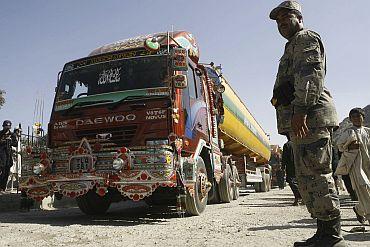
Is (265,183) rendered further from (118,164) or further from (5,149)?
(118,164)

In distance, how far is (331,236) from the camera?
275cm

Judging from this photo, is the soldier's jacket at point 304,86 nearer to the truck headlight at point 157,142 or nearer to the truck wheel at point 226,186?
the truck headlight at point 157,142

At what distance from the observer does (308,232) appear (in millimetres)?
4062

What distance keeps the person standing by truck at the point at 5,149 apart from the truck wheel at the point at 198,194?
4850 mm

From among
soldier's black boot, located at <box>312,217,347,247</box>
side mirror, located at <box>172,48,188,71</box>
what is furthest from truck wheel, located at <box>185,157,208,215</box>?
soldier's black boot, located at <box>312,217,347,247</box>

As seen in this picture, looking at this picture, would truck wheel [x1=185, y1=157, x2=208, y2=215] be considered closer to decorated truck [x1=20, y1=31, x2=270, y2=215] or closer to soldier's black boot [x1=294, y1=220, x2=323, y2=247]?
decorated truck [x1=20, y1=31, x2=270, y2=215]

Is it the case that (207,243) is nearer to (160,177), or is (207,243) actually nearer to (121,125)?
(160,177)

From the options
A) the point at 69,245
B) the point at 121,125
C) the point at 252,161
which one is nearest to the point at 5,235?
the point at 69,245

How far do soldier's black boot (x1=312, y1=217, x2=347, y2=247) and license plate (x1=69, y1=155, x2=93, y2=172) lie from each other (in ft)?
11.4

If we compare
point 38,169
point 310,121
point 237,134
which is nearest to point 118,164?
point 38,169

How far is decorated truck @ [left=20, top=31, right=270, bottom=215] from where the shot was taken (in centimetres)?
512

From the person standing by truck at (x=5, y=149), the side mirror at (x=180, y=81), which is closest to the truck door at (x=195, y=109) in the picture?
the side mirror at (x=180, y=81)

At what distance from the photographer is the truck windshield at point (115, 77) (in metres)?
5.70

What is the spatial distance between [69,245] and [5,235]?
112 cm
